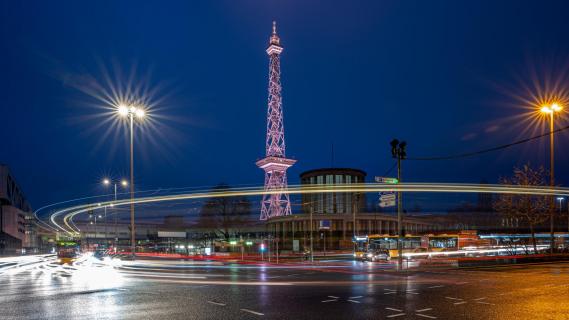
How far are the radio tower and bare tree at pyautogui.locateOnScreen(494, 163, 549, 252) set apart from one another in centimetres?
7012

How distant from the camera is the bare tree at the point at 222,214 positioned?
76.1 m

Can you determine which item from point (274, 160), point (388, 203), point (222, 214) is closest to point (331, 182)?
point (274, 160)

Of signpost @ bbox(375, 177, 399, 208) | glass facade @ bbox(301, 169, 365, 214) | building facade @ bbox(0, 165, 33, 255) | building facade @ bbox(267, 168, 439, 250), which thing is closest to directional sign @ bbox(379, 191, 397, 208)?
signpost @ bbox(375, 177, 399, 208)

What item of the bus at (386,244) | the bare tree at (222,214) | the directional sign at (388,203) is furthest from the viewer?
the bare tree at (222,214)

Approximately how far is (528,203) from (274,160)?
79490 millimetres

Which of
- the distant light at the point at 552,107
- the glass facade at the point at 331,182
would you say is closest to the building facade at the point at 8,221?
the glass facade at the point at 331,182

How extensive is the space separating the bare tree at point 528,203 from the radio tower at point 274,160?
70.1 meters

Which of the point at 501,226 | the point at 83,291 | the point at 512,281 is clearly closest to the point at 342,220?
the point at 501,226

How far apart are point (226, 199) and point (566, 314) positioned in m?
67.8

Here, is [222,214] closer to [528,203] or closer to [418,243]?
[418,243]

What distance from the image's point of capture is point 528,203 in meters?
36.6

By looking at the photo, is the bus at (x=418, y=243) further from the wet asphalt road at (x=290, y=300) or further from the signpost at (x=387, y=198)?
the wet asphalt road at (x=290, y=300)

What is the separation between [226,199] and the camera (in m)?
76.5

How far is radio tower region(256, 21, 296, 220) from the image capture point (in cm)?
10794
